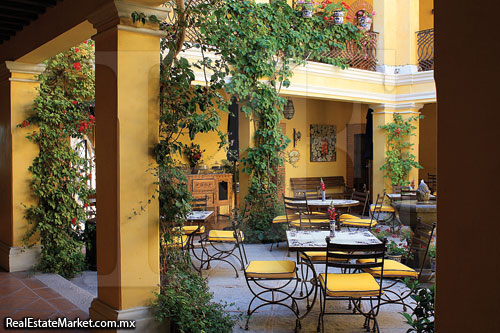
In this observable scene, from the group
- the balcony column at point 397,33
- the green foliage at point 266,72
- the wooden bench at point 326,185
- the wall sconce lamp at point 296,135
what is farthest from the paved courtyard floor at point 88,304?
the balcony column at point 397,33

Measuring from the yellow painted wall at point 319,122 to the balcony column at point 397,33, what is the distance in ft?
6.47

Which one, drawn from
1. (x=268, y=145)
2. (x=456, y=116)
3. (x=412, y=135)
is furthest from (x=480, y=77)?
(x=412, y=135)

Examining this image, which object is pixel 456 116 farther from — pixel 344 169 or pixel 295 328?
pixel 344 169

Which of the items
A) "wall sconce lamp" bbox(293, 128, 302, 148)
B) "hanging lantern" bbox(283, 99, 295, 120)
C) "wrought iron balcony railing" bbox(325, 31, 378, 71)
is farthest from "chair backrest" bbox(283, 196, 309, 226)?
"wall sconce lamp" bbox(293, 128, 302, 148)

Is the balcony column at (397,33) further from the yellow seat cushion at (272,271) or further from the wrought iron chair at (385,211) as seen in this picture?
the yellow seat cushion at (272,271)

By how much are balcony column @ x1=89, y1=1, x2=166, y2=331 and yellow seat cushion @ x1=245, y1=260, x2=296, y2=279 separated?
102cm

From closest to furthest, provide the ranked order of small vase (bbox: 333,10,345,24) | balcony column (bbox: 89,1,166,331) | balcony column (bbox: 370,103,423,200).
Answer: balcony column (bbox: 89,1,166,331), small vase (bbox: 333,10,345,24), balcony column (bbox: 370,103,423,200)

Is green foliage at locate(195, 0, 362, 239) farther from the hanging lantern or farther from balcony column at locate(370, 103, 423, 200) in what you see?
balcony column at locate(370, 103, 423, 200)

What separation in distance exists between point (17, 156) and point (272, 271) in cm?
364

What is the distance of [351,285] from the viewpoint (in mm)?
3586

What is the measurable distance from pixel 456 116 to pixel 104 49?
8.83 ft

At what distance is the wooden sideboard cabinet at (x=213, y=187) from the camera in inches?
364

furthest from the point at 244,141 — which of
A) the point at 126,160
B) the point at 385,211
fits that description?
the point at 126,160

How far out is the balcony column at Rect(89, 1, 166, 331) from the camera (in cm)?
316
